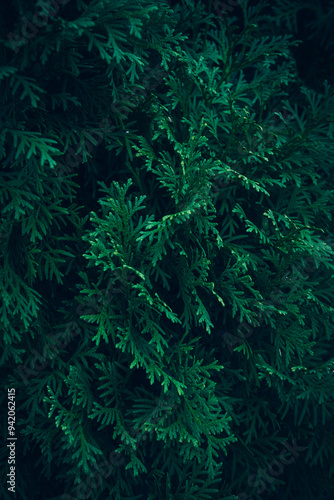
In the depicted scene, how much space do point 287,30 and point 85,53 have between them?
1934 millimetres

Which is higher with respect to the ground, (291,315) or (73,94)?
(73,94)

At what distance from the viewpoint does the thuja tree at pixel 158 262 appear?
2.90m

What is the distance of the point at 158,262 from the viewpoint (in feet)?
10.7

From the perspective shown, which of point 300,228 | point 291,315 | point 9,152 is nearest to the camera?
point 9,152

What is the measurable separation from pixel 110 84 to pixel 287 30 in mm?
1995

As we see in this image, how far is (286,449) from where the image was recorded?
3643 millimetres

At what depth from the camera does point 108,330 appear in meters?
2.95

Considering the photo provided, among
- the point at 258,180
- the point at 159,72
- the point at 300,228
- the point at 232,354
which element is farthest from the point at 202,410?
the point at 159,72

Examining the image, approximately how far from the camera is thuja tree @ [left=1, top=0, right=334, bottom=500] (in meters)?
2.90

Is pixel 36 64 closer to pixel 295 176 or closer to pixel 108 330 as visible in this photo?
pixel 108 330

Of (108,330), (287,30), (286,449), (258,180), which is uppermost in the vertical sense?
(287,30)

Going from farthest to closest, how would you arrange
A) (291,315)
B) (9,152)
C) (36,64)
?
(291,315) → (9,152) → (36,64)

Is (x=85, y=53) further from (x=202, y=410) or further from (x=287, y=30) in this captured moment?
(x=202, y=410)

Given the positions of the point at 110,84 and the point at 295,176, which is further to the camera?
the point at 295,176
